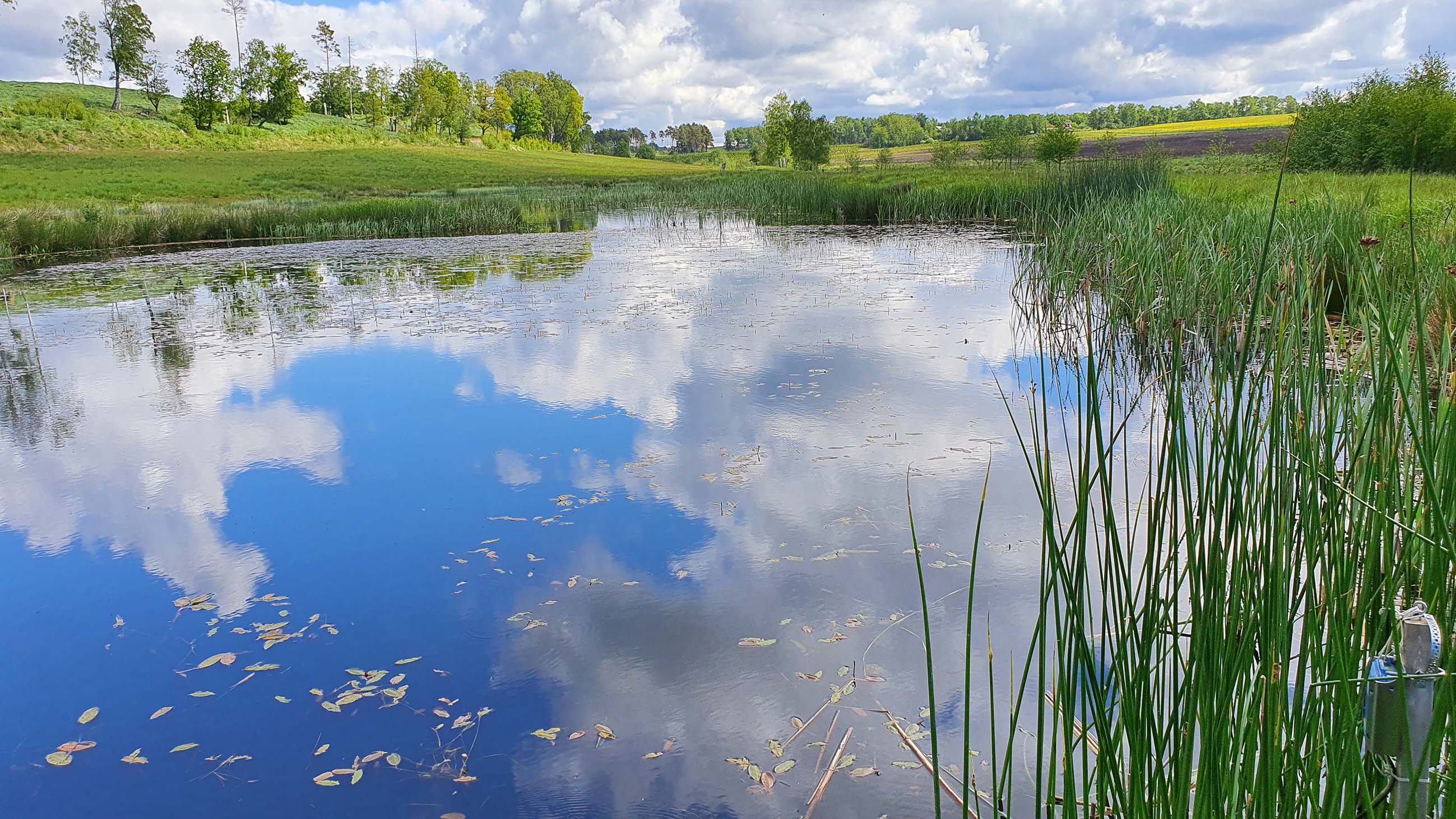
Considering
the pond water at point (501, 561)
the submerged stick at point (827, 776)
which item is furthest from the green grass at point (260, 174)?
the submerged stick at point (827, 776)

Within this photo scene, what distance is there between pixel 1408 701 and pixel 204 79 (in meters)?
54.4

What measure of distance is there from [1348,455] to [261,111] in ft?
189

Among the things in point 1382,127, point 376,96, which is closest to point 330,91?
point 376,96

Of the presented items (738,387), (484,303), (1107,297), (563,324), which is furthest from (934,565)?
(484,303)

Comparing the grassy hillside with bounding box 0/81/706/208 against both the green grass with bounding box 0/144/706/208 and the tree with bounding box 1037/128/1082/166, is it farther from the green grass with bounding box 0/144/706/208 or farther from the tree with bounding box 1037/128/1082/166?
the tree with bounding box 1037/128/1082/166

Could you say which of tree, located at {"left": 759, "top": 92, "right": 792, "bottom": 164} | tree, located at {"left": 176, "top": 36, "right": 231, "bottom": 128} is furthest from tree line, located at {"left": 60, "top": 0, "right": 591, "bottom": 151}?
tree, located at {"left": 759, "top": 92, "right": 792, "bottom": 164}

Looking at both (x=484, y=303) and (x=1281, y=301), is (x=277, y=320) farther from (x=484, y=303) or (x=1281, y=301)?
(x=1281, y=301)

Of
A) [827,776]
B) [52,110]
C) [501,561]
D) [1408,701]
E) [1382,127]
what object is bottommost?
[827,776]

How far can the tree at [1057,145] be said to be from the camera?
21.7m

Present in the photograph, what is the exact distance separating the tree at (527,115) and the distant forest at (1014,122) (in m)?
20.9

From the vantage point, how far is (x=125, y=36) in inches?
1813

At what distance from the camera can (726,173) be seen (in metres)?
34.6

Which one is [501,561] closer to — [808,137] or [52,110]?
[808,137]

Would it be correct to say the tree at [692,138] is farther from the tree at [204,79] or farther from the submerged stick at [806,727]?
the submerged stick at [806,727]
